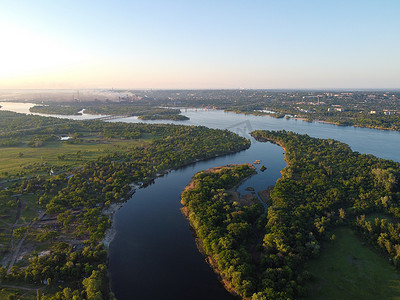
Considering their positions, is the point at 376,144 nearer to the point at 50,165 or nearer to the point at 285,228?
the point at 285,228

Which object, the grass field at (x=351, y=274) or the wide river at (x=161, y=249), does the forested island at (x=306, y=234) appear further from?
the wide river at (x=161, y=249)

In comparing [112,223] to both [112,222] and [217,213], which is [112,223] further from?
[217,213]

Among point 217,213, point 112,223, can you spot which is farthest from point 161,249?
point 112,223

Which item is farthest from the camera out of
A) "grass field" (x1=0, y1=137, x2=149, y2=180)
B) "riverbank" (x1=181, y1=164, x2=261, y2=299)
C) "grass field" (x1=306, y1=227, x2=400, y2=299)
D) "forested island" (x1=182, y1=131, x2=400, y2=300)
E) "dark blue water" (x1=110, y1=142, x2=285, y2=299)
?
"grass field" (x1=0, y1=137, x2=149, y2=180)

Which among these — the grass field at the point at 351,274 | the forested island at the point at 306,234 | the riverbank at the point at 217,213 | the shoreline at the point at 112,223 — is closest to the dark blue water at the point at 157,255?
the shoreline at the point at 112,223

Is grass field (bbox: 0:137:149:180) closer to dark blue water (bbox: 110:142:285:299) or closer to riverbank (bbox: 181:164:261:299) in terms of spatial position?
dark blue water (bbox: 110:142:285:299)

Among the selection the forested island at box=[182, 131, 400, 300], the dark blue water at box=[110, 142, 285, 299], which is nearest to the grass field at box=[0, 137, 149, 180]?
the dark blue water at box=[110, 142, 285, 299]
